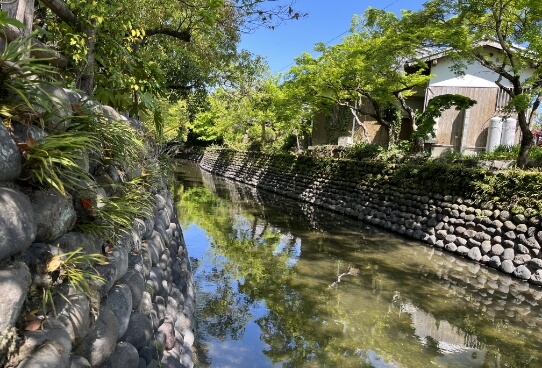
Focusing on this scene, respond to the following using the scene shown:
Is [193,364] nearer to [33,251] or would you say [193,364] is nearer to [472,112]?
[33,251]

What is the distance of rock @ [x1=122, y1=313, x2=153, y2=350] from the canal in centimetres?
136

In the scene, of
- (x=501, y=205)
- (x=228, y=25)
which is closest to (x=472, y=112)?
(x=501, y=205)

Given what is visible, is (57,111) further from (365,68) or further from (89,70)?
(365,68)

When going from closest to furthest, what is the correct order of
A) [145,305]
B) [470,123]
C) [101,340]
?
[101,340] → [145,305] → [470,123]

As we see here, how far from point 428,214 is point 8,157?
9.49 m

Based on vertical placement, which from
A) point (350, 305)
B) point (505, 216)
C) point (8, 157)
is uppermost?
point (8, 157)

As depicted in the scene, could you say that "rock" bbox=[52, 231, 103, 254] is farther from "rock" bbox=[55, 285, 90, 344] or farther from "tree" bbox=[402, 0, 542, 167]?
"tree" bbox=[402, 0, 542, 167]

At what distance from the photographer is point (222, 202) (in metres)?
14.1

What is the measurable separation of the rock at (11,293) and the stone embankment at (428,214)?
7.50m

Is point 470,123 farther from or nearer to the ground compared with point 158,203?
farther from the ground

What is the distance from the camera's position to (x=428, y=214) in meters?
9.70

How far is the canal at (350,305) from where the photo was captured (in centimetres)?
409

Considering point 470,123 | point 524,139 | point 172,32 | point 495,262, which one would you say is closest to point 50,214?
point 172,32

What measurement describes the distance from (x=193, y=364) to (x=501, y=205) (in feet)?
22.5
